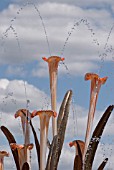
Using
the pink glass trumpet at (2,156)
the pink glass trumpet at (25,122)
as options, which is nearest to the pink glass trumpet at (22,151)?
the pink glass trumpet at (25,122)

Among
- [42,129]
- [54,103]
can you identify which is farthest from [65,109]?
[42,129]

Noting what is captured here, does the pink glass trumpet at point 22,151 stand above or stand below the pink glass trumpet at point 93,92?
below

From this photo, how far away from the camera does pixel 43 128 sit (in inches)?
226

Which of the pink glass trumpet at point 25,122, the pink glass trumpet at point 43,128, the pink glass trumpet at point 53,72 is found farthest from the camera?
the pink glass trumpet at point 53,72

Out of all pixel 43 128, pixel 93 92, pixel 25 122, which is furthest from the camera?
pixel 25 122

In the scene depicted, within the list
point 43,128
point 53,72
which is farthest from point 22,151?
point 53,72

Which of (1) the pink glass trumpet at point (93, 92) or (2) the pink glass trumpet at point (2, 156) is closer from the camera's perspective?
(1) the pink glass trumpet at point (93, 92)

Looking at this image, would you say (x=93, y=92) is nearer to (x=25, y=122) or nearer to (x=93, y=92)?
(x=93, y=92)

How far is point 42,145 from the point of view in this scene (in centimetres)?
575

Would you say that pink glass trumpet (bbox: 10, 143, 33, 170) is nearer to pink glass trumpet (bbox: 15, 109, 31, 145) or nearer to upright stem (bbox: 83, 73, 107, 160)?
pink glass trumpet (bbox: 15, 109, 31, 145)

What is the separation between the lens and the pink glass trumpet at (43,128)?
570cm

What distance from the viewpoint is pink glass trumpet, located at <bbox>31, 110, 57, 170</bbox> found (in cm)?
570

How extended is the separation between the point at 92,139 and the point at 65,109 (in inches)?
27.0

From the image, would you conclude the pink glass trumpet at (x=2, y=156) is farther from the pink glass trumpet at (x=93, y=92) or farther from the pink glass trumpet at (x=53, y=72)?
the pink glass trumpet at (x=93, y=92)
